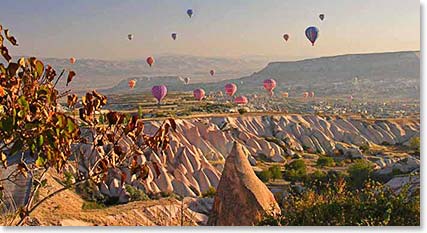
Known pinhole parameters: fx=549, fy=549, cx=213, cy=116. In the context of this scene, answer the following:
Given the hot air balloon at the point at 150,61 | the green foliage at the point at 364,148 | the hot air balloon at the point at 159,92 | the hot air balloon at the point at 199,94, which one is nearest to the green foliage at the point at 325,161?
the green foliage at the point at 364,148

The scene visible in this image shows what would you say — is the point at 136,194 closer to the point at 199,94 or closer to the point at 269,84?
the point at 199,94

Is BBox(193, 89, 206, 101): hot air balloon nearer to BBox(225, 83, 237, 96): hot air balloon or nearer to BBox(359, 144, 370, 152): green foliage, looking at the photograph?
BBox(225, 83, 237, 96): hot air balloon

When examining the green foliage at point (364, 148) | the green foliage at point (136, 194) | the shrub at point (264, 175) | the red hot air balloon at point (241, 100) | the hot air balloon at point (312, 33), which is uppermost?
the hot air balloon at point (312, 33)

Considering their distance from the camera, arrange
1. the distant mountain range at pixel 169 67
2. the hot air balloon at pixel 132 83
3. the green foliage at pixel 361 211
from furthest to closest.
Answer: the hot air balloon at pixel 132 83 < the distant mountain range at pixel 169 67 < the green foliage at pixel 361 211

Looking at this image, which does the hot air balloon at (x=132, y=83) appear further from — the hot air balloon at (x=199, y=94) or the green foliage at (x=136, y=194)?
the green foliage at (x=136, y=194)

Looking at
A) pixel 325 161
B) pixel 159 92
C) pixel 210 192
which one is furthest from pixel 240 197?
pixel 159 92
